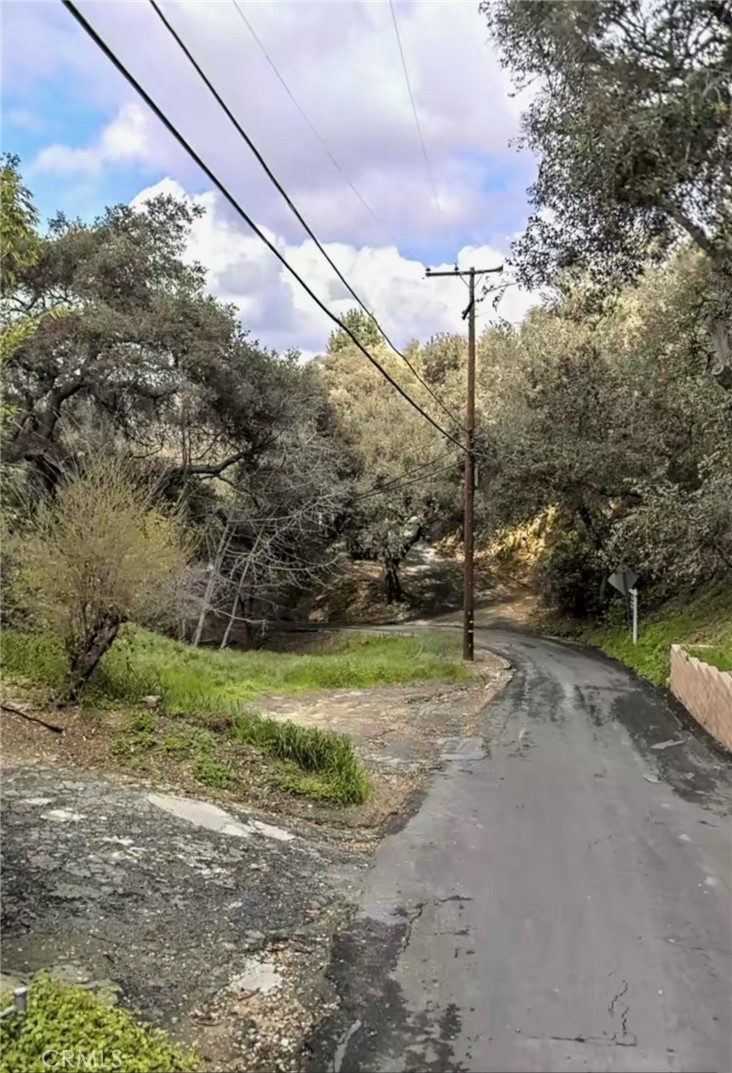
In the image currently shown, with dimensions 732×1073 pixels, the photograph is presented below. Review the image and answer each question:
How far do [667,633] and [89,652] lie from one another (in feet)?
49.5

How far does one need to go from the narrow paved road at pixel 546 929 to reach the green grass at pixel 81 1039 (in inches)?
25.5

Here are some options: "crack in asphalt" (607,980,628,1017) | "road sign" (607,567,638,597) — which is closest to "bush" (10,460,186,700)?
"crack in asphalt" (607,980,628,1017)

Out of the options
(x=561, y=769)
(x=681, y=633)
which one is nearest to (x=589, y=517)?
(x=681, y=633)

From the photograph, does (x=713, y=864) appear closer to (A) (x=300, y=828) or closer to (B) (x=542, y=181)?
(A) (x=300, y=828)

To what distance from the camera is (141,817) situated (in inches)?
230

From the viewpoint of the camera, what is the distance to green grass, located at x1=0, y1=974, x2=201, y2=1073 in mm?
2975

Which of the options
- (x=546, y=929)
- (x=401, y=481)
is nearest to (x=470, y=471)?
(x=401, y=481)

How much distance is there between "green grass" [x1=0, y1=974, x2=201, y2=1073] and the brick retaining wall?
329 inches

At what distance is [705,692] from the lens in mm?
11102

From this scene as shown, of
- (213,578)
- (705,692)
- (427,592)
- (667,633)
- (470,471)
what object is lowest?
(705,692)

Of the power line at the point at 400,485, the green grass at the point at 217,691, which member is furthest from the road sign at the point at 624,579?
the power line at the point at 400,485

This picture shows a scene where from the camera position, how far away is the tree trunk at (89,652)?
884cm

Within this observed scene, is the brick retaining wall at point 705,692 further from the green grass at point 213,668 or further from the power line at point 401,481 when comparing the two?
the power line at point 401,481

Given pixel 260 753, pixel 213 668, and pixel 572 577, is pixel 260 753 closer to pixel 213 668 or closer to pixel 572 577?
pixel 213 668
